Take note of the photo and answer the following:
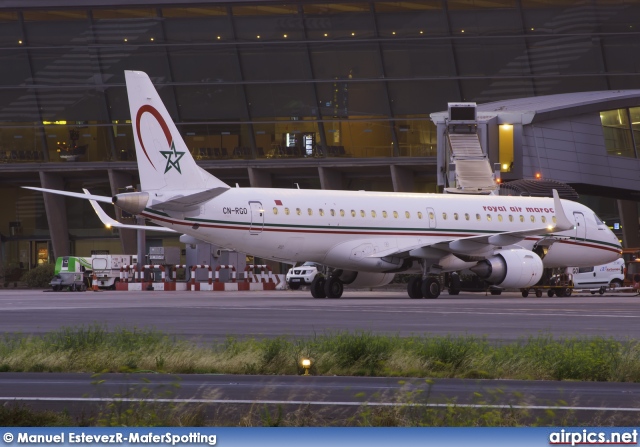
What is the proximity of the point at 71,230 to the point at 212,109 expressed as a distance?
11.9 m

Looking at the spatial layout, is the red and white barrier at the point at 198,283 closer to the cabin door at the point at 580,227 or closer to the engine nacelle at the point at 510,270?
the cabin door at the point at 580,227

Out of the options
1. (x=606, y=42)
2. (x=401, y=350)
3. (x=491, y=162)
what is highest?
(x=606, y=42)

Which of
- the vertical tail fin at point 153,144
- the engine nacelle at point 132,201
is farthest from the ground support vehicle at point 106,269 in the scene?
the engine nacelle at point 132,201

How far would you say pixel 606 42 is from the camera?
53500 millimetres

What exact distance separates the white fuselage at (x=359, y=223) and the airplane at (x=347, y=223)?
0.10 ft

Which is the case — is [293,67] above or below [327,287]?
above

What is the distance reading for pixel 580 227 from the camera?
1547 inches

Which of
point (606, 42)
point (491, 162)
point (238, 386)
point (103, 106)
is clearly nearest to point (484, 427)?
point (238, 386)

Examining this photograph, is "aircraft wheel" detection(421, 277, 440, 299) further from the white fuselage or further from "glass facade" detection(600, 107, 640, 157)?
"glass facade" detection(600, 107, 640, 157)

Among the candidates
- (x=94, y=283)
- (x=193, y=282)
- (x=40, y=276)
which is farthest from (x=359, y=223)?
(x=40, y=276)

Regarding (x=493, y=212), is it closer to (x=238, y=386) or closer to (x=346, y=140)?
(x=346, y=140)

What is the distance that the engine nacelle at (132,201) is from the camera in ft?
103

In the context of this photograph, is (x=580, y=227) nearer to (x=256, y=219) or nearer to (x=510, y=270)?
(x=510, y=270)

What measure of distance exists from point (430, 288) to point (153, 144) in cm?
933
